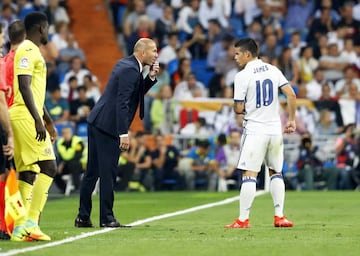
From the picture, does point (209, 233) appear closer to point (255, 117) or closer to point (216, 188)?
point (255, 117)

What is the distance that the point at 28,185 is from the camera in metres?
12.8

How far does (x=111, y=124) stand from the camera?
14.9 metres

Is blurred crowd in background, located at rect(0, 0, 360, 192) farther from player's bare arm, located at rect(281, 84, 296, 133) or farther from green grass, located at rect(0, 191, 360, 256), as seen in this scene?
player's bare arm, located at rect(281, 84, 296, 133)

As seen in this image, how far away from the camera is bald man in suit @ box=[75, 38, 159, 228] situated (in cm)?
1472

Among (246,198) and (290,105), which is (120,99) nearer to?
(246,198)

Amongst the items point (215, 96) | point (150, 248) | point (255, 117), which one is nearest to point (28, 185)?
point (150, 248)

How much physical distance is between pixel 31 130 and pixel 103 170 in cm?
219

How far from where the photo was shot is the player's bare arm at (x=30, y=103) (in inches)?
489

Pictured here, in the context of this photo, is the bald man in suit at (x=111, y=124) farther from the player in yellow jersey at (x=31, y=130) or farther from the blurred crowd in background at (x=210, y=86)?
the blurred crowd in background at (x=210, y=86)

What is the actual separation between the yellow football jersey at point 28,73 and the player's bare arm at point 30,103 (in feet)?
0.32

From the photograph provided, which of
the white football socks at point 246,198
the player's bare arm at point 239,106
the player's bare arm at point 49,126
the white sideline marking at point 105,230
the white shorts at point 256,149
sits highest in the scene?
the player's bare arm at point 239,106

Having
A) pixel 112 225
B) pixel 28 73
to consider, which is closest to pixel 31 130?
pixel 28 73

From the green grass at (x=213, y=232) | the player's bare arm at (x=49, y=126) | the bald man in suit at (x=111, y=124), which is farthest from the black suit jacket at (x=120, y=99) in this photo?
the green grass at (x=213, y=232)

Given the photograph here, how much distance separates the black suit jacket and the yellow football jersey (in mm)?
1785
